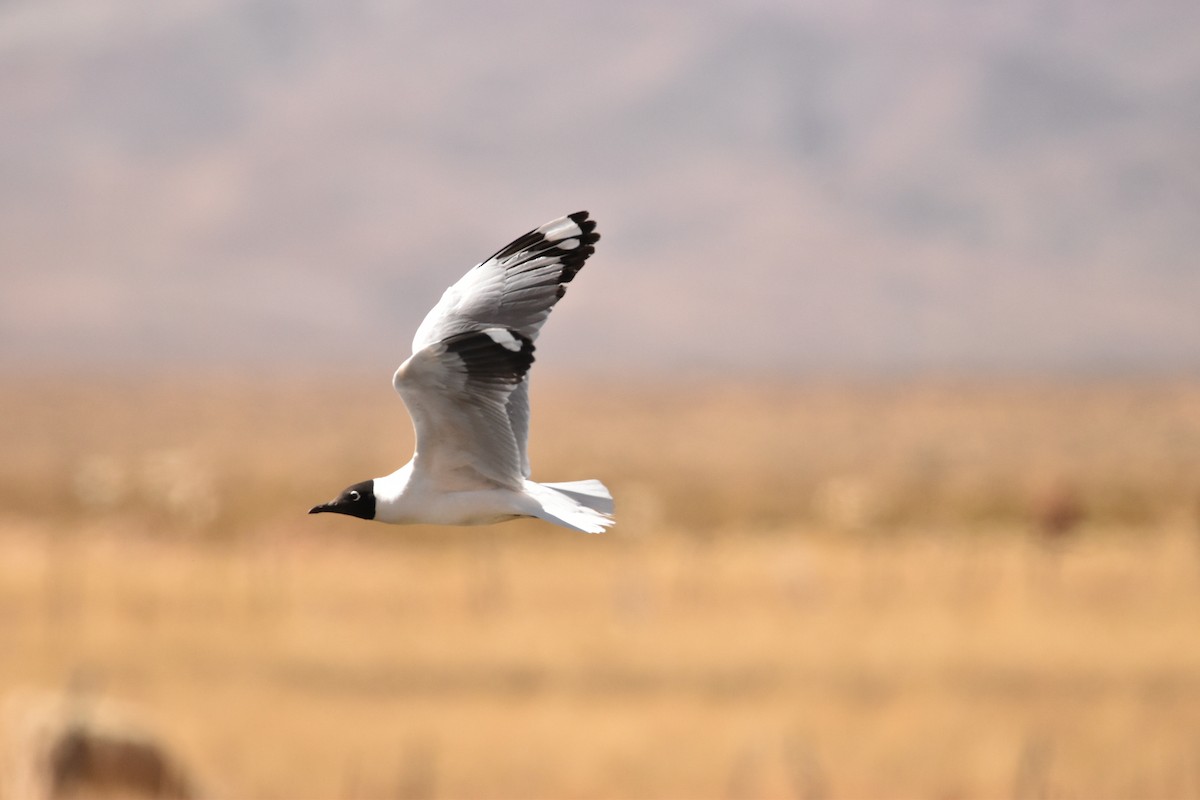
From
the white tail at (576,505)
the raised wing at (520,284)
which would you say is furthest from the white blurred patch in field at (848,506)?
the raised wing at (520,284)

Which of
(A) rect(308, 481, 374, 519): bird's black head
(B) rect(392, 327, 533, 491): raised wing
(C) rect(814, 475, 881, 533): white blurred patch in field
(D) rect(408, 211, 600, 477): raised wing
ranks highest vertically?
(C) rect(814, 475, 881, 533): white blurred patch in field

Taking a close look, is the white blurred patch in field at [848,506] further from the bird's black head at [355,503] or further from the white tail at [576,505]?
the bird's black head at [355,503]

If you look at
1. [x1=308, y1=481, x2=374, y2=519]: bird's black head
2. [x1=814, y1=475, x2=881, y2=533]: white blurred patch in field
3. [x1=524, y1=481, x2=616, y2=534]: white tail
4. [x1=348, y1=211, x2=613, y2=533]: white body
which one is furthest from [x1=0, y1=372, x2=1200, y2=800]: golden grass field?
[x1=308, y1=481, x2=374, y2=519]: bird's black head

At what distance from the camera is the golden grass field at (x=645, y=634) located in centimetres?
2077

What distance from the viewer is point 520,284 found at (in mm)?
5562

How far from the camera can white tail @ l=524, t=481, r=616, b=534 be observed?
16.6 ft

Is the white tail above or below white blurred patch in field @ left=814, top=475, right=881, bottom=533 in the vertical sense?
below

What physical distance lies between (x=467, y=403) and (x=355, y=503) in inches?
28.2

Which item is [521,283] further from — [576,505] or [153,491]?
[153,491]

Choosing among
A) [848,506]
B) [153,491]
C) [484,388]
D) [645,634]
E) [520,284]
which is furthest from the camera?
[153,491]

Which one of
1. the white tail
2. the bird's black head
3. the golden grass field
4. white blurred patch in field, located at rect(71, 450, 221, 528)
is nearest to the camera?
the bird's black head

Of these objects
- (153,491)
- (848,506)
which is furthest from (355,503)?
(153,491)

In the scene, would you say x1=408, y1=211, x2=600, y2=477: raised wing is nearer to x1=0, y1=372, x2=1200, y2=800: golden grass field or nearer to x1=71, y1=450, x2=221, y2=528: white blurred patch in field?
x1=0, y1=372, x2=1200, y2=800: golden grass field

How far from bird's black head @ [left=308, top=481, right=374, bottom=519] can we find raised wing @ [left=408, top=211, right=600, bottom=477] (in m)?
0.72
